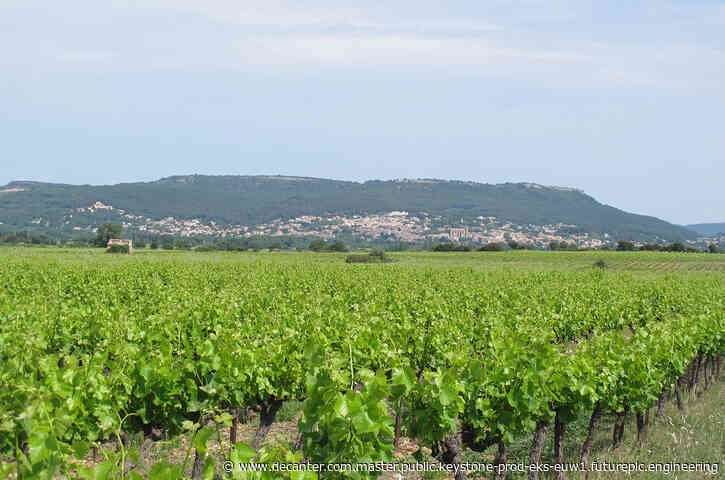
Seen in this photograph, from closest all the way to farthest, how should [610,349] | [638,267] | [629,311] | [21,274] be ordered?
[610,349]
[629,311]
[21,274]
[638,267]

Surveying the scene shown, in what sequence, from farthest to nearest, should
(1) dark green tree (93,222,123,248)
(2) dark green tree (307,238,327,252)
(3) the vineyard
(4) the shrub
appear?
(2) dark green tree (307,238,327,252)
(1) dark green tree (93,222,123,248)
(4) the shrub
(3) the vineyard

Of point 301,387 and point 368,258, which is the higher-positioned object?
point 301,387

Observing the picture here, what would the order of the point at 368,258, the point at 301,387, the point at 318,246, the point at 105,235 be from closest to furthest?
the point at 301,387 < the point at 368,258 < the point at 105,235 < the point at 318,246

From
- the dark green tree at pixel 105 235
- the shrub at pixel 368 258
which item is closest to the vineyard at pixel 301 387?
the shrub at pixel 368 258

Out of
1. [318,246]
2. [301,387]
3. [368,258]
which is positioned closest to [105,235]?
[318,246]

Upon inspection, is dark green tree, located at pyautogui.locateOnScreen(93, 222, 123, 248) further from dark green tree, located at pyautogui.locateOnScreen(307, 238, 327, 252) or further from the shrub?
the shrub

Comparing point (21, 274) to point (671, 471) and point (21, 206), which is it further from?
point (21, 206)

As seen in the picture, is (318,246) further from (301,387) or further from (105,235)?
(301,387)

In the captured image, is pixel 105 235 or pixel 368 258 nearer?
pixel 368 258

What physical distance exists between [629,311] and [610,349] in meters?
9.40

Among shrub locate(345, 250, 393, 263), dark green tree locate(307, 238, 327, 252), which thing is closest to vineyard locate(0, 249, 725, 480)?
shrub locate(345, 250, 393, 263)

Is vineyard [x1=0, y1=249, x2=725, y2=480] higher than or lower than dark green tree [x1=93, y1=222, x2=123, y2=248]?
higher

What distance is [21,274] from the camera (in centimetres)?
2173

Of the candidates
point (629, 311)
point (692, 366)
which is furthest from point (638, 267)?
point (692, 366)
